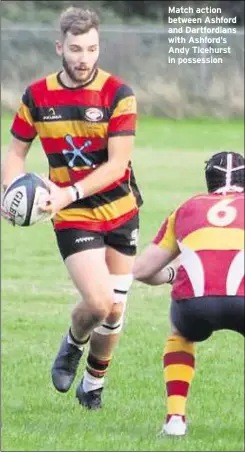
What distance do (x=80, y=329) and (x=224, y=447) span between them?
1650 millimetres

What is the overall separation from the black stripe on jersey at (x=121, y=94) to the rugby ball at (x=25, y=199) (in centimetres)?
56

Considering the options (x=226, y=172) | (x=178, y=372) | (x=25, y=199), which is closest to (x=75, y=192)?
(x=25, y=199)

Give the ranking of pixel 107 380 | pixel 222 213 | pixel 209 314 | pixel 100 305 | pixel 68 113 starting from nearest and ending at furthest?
pixel 209 314 < pixel 222 213 < pixel 100 305 < pixel 68 113 < pixel 107 380

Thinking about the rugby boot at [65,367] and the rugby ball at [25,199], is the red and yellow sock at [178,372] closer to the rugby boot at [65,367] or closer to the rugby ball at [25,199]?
the rugby ball at [25,199]

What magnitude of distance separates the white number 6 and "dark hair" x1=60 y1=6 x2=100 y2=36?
5.52 feet

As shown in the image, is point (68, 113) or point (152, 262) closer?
point (152, 262)

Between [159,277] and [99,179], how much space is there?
91cm

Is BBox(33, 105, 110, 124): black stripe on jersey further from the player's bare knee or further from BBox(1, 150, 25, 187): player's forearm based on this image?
the player's bare knee

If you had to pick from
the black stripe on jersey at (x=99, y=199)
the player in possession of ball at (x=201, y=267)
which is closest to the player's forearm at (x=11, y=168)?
the black stripe on jersey at (x=99, y=199)

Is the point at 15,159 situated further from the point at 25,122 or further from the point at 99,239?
the point at 99,239

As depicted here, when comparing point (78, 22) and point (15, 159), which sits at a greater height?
point (78, 22)

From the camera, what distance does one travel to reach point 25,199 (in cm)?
741

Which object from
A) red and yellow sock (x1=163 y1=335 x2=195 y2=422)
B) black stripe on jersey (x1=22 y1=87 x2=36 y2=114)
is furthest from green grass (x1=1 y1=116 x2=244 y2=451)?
black stripe on jersey (x1=22 y1=87 x2=36 y2=114)

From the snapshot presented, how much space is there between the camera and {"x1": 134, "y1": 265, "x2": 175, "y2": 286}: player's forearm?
6566mm
